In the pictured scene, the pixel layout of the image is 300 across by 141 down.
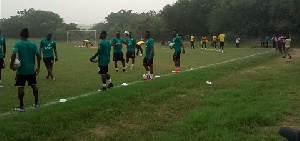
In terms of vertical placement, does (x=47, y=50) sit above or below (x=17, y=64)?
above

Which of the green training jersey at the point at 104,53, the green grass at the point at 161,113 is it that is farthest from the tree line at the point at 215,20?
the green training jersey at the point at 104,53

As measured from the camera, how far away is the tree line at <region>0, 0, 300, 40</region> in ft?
144

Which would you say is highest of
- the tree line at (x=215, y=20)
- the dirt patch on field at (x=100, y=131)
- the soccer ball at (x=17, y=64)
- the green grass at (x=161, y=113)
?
the tree line at (x=215, y=20)

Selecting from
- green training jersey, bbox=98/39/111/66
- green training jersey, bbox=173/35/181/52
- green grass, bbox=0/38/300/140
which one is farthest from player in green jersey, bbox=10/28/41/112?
green training jersey, bbox=173/35/181/52

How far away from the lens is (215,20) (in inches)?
2092

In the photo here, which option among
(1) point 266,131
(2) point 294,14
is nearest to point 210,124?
(1) point 266,131

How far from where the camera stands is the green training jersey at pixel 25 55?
7047 millimetres

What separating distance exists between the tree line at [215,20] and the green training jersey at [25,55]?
135 feet

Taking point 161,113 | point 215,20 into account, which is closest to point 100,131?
point 161,113

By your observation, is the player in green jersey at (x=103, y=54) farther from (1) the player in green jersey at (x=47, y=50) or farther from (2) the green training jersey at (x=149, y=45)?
(1) the player in green jersey at (x=47, y=50)

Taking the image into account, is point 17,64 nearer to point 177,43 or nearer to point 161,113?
point 161,113

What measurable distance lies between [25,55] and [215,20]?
4884 centimetres

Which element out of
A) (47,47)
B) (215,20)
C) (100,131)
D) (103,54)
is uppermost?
(215,20)

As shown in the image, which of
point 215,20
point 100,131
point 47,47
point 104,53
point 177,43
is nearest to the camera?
point 100,131
